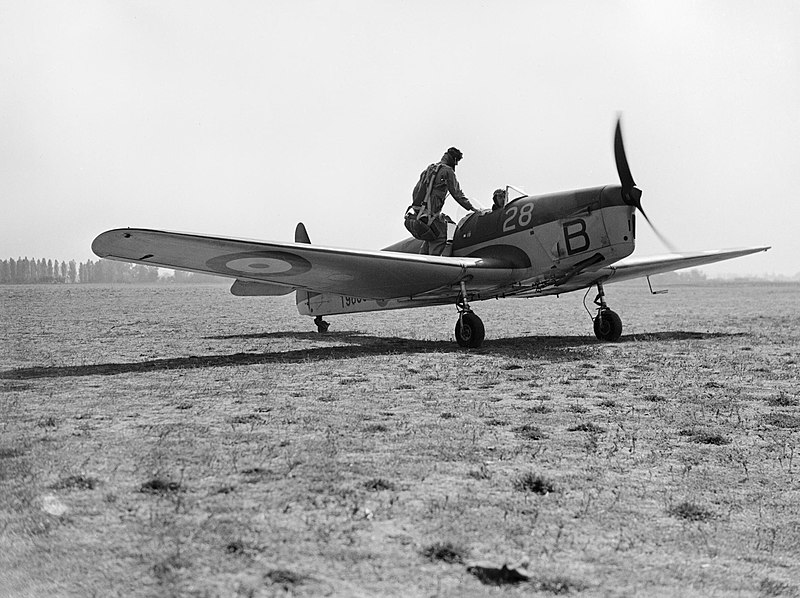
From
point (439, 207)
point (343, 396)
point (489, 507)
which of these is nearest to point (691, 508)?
point (489, 507)

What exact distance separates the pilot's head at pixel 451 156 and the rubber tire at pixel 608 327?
3.48 meters

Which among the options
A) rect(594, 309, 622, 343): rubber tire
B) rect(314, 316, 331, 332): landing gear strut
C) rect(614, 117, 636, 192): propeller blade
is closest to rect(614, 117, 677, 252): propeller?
rect(614, 117, 636, 192): propeller blade

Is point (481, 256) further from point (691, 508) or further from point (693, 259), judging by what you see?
point (691, 508)

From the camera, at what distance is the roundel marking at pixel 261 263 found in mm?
9117

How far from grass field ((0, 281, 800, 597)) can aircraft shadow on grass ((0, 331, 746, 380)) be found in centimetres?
20

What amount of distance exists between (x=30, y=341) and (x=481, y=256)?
7.03m

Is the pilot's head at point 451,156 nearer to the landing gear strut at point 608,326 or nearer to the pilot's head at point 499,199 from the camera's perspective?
the pilot's head at point 499,199

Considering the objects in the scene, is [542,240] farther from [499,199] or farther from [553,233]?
[499,199]

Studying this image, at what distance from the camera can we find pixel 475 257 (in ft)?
36.5

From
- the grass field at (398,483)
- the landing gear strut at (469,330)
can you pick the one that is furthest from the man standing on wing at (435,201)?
the grass field at (398,483)

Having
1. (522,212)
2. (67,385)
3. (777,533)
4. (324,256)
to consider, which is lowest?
(777,533)

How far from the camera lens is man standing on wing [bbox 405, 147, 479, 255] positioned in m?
11.3

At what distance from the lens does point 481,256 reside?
36.2ft

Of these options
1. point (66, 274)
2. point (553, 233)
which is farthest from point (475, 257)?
point (66, 274)
